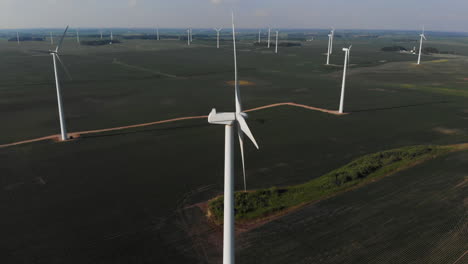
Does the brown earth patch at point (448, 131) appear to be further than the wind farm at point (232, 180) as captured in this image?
Yes

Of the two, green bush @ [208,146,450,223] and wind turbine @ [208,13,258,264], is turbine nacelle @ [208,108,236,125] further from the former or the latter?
green bush @ [208,146,450,223]

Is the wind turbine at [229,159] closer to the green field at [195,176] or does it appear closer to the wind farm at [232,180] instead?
the wind farm at [232,180]

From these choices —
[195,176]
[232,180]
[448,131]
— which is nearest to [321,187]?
[195,176]

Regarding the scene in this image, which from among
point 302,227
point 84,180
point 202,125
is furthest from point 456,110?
point 84,180

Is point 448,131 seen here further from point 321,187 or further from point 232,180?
point 232,180

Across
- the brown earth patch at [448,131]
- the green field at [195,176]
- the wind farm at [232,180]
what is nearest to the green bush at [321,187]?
the wind farm at [232,180]

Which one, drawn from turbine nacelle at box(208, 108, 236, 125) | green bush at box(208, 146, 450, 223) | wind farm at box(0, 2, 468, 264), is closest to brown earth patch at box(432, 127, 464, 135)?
wind farm at box(0, 2, 468, 264)

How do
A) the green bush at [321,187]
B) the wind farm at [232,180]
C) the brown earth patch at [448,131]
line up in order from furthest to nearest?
the brown earth patch at [448,131] < the green bush at [321,187] < the wind farm at [232,180]

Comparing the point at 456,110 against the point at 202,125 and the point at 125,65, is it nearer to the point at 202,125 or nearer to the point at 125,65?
the point at 202,125

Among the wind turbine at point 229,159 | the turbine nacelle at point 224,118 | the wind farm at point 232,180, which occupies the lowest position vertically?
the wind farm at point 232,180
